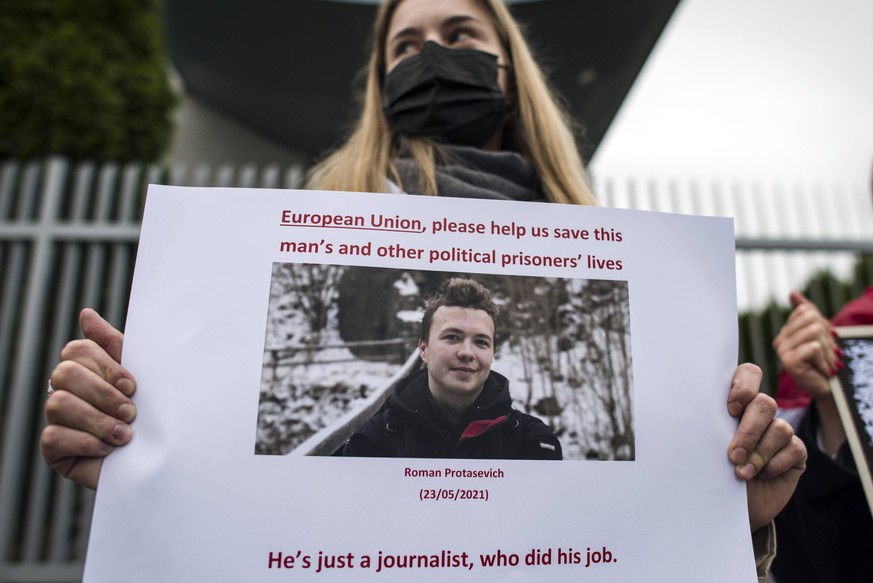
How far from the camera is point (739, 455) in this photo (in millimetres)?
869

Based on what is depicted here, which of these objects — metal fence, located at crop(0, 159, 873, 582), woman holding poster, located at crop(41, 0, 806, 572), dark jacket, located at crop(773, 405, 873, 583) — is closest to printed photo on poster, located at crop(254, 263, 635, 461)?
woman holding poster, located at crop(41, 0, 806, 572)

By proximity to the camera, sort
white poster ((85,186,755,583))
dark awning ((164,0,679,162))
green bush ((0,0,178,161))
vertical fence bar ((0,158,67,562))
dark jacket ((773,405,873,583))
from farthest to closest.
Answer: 1. dark awning ((164,0,679,162))
2. green bush ((0,0,178,161))
3. vertical fence bar ((0,158,67,562))
4. dark jacket ((773,405,873,583))
5. white poster ((85,186,755,583))

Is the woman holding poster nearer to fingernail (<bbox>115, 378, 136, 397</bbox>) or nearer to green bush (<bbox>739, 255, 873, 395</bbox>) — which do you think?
fingernail (<bbox>115, 378, 136, 397</bbox>)

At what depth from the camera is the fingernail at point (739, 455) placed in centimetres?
87

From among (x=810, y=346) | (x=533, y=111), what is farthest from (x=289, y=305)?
(x=810, y=346)

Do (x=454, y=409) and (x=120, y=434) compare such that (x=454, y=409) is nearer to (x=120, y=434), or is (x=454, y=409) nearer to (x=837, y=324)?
(x=120, y=434)

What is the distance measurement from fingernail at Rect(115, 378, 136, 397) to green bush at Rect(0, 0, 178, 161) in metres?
4.49

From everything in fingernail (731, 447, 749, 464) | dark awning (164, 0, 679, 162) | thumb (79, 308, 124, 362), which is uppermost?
dark awning (164, 0, 679, 162)

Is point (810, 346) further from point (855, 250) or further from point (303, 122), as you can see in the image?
point (303, 122)

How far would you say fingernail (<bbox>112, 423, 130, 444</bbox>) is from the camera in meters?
0.79

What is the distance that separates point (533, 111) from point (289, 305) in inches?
38.3

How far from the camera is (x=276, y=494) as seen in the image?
0.79m

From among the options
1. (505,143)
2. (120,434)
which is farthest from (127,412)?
(505,143)

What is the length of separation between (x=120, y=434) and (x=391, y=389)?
14.9 inches
